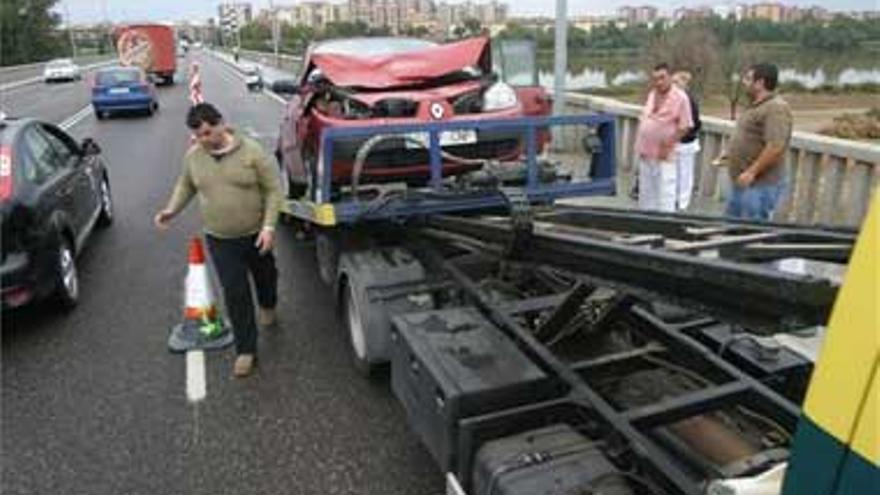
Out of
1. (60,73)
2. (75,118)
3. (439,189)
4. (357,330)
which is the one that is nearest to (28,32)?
(60,73)

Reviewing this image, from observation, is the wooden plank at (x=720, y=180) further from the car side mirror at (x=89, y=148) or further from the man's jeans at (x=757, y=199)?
the car side mirror at (x=89, y=148)

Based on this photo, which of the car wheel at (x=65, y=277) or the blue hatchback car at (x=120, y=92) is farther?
the blue hatchback car at (x=120, y=92)

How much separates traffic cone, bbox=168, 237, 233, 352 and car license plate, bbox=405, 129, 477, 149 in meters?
1.79

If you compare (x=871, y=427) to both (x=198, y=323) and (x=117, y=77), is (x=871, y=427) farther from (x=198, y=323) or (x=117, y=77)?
(x=117, y=77)

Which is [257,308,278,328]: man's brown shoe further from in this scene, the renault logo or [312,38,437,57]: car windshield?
[312,38,437,57]: car windshield

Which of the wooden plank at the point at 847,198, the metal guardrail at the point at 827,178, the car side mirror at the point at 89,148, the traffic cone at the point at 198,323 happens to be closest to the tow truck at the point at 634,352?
the traffic cone at the point at 198,323

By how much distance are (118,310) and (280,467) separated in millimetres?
3182

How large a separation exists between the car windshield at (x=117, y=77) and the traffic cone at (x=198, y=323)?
22.5 m

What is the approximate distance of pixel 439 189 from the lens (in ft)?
18.2

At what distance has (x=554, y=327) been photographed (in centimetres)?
403

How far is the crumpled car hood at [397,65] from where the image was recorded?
703cm

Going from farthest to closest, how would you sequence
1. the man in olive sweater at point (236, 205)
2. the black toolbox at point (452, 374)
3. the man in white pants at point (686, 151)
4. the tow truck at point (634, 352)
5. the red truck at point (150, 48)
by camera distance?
the red truck at point (150, 48) → the man in white pants at point (686, 151) → the man in olive sweater at point (236, 205) → the black toolbox at point (452, 374) → the tow truck at point (634, 352)

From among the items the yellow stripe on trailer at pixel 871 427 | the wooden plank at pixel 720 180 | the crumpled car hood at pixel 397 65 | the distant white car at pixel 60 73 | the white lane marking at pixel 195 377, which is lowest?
the distant white car at pixel 60 73

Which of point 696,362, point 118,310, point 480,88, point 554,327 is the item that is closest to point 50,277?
point 118,310
